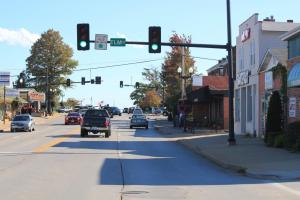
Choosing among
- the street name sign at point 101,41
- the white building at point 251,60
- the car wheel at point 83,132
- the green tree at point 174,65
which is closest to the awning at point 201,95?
the white building at point 251,60

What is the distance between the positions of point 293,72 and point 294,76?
0.43m

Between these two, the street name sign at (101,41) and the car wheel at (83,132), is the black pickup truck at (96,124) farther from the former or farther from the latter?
the street name sign at (101,41)

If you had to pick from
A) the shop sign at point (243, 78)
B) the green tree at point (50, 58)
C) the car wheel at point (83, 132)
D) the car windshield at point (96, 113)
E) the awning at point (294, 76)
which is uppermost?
the green tree at point (50, 58)

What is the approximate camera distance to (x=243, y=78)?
42438 mm

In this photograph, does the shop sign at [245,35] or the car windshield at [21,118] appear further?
the car windshield at [21,118]

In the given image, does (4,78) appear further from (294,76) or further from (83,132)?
(294,76)

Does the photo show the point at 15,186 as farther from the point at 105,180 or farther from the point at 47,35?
the point at 47,35

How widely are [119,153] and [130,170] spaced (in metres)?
8.13

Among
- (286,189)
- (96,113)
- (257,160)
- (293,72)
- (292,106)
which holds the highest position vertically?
(293,72)

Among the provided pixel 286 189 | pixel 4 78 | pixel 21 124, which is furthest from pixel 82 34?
pixel 4 78

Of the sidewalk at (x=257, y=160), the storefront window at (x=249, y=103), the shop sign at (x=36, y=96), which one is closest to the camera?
the sidewalk at (x=257, y=160)

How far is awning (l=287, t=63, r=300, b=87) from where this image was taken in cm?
2782

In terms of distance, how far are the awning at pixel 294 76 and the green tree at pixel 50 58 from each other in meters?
115

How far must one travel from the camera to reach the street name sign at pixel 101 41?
3127 centimetres
